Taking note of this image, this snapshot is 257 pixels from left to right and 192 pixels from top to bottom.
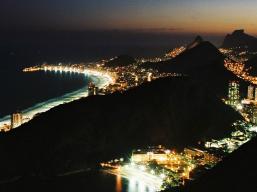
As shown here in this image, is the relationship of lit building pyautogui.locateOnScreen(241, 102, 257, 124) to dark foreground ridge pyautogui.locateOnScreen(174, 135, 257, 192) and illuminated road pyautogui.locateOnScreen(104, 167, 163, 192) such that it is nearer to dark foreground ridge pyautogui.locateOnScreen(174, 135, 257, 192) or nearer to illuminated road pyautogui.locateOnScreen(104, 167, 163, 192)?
illuminated road pyautogui.locateOnScreen(104, 167, 163, 192)

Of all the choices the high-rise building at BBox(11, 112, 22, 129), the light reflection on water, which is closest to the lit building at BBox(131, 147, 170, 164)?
the light reflection on water

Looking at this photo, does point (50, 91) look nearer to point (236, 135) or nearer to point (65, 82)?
point (65, 82)

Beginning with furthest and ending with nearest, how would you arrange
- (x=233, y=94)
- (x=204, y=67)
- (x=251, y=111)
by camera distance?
(x=204, y=67), (x=233, y=94), (x=251, y=111)

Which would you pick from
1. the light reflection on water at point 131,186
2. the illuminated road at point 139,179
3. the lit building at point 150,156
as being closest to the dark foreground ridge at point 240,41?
the lit building at point 150,156

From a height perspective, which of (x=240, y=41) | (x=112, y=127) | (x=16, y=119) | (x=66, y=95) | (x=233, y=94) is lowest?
(x=66, y=95)

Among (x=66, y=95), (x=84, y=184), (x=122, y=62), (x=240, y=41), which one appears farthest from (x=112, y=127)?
(x=240, y=41)

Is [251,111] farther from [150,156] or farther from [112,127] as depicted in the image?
[150,156]

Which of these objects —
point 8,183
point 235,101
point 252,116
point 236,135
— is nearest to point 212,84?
point 235,101

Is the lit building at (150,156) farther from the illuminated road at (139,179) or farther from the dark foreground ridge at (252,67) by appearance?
the dark foreground ridge at (252,67)
